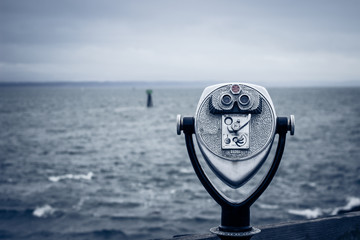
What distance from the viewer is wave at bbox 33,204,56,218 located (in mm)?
9312

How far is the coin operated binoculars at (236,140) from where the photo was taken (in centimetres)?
Result: 171

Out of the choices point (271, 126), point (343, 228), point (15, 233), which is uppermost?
point (271, 126)

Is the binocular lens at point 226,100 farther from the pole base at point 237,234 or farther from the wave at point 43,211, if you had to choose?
the wave at point 43,211

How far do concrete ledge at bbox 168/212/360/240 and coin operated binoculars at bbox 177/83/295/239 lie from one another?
0.21 m

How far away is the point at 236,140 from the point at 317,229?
0.63 meters

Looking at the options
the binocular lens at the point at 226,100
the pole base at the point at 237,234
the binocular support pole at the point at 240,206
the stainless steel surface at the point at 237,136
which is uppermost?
the binocular lens at the point at 226,100

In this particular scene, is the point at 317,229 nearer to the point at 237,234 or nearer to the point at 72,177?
the point at 237,234

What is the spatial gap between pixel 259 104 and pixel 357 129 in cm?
Result: 2829

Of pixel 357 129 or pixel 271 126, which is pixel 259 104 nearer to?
pixel 271 126

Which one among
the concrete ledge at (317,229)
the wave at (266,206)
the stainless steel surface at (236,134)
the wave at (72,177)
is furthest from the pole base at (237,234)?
the wave at (72,177)

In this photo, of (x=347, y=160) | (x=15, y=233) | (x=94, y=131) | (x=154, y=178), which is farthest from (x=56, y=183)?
(x=94, y=131)

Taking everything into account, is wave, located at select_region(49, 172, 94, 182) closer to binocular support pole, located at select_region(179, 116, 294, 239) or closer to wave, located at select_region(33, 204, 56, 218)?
wave, located at select_region(33, 204, 56, 218)

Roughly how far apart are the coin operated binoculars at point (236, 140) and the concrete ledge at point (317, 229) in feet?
0.71

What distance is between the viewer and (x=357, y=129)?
91.7 ft
